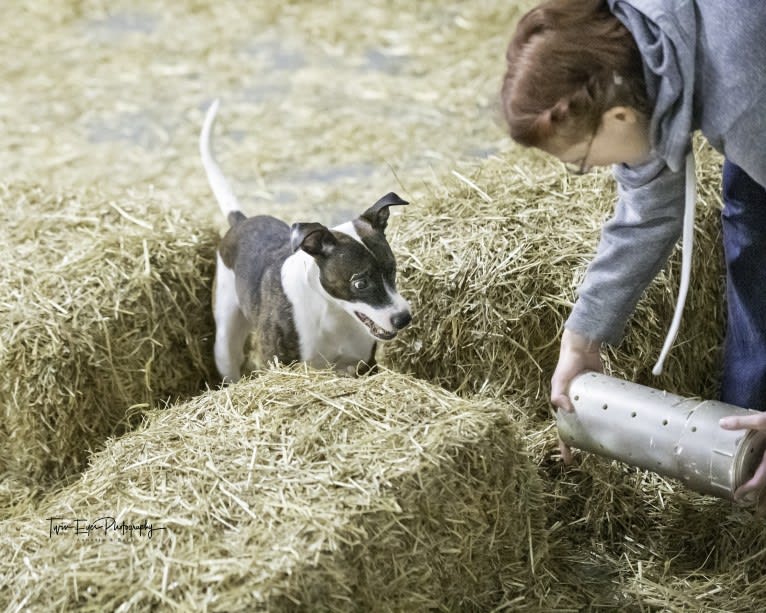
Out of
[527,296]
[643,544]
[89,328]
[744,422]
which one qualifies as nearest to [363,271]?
[527,296]

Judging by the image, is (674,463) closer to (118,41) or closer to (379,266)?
(379,266)

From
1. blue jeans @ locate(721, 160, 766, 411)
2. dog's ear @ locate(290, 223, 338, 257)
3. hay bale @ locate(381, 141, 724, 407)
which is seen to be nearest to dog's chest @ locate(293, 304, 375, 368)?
hay bale @ locate(381, 141, 724, 407)

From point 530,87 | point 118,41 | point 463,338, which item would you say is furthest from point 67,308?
point 118,41

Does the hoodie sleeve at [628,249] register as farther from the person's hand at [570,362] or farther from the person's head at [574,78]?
the person's head at [574,78]

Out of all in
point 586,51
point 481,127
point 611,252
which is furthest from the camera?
point 481,127

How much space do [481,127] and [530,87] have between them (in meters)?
4.09

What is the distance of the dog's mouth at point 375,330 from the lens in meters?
3.75

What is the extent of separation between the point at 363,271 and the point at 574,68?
4.65 feet

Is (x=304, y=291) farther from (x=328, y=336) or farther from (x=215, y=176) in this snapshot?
(x=215, y=176)

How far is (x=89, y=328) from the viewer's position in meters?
4.04

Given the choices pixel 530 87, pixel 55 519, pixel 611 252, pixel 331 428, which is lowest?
pixel 55 519

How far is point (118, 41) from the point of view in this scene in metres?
8.55

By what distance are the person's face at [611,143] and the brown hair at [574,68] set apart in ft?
0.09

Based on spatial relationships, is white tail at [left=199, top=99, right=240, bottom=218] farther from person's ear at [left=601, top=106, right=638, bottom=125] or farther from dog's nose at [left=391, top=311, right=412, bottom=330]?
person's ear at [left=601, top=106, right=638, bottom=125]
